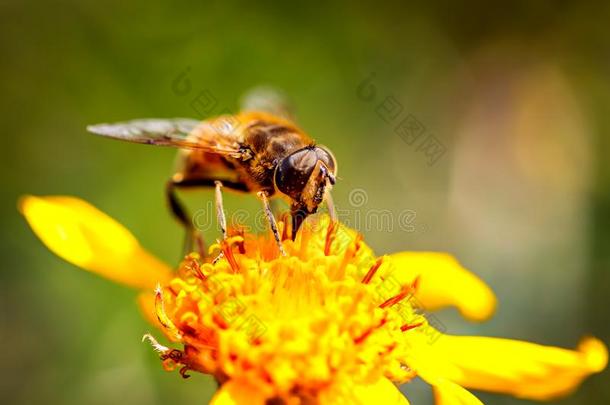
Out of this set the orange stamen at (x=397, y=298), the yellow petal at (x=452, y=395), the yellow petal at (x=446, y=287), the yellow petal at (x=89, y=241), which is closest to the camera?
the yellow petal at (x=452, y=395)


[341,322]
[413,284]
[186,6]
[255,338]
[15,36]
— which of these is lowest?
[255,338]

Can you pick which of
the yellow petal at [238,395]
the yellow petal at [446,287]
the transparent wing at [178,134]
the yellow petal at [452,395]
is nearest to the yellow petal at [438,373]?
the yellow petal at [452,395]

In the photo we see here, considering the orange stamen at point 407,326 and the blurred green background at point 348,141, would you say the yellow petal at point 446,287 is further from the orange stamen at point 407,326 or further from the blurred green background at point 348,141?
the blurred green background at point 348,141

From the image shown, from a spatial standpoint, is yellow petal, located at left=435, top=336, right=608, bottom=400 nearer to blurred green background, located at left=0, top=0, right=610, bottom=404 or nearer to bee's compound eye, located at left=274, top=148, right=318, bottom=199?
bee's compound eye, located at left=274, top=148, right=318, bottom=199

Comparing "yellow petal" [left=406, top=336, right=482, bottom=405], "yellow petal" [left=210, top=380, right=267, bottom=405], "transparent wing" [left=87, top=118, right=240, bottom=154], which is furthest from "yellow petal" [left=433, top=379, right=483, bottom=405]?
"transparent wing" [left=87, top=118, right=240, bottom=154]

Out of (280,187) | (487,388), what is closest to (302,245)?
(280,187)

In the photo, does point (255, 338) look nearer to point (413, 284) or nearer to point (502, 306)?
point (413, 284)
